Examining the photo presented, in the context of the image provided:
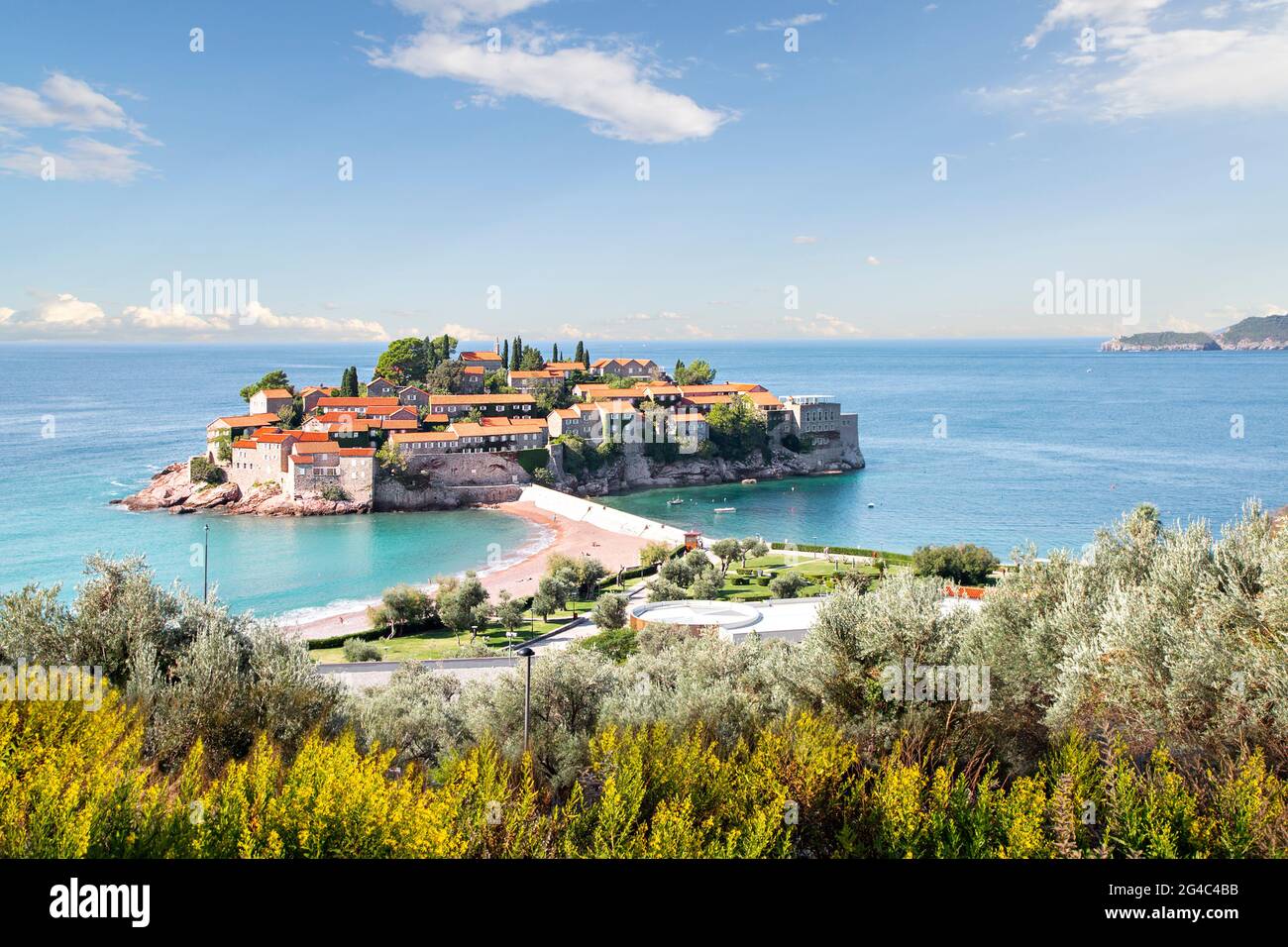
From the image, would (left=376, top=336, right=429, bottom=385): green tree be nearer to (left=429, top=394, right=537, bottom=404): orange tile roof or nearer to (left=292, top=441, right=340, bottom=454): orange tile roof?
(left=429, top=394, right=537, bottom=404): orange tile roof

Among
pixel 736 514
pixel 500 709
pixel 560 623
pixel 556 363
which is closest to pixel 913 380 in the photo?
pixel 556 363

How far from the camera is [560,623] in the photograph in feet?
80.4

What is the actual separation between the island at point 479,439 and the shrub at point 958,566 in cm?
2847

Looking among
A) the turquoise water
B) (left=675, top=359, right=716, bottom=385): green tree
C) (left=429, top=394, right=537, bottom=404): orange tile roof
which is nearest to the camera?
the turquoise water

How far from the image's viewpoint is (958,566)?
1093 inches

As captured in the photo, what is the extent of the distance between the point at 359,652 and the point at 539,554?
1761 cm

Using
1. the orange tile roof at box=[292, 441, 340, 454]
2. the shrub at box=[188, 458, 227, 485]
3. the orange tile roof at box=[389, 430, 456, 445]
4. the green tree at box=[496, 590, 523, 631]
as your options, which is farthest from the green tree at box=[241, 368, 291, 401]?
the green tree at box=[496, 590, 523, 631]

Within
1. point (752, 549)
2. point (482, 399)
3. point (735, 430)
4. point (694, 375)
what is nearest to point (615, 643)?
point (752, 549)

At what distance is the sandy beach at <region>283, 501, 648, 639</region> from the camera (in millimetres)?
27391

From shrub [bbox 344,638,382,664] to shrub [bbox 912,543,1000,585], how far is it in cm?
1680

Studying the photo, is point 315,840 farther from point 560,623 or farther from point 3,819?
point 560,623

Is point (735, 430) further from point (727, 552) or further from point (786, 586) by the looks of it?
point (786, 586)
